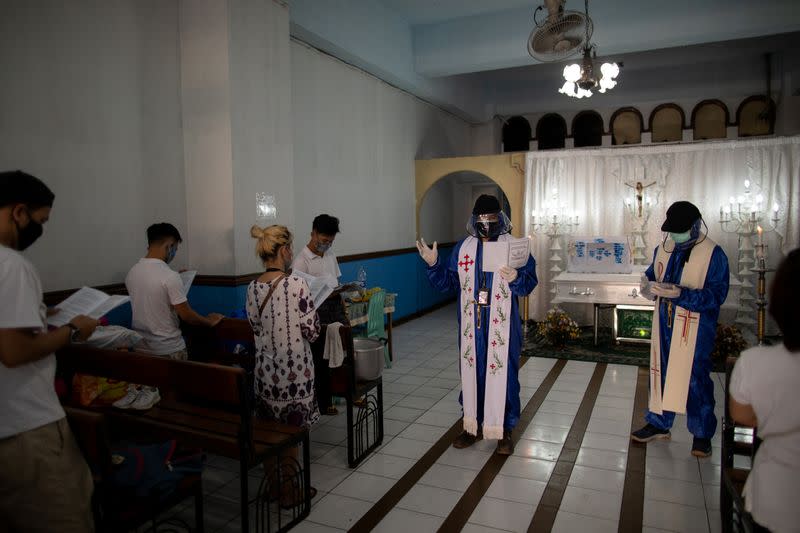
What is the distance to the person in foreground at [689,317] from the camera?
375 cm

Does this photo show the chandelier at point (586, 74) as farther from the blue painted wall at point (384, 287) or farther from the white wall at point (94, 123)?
the white wall at point (94, 123)

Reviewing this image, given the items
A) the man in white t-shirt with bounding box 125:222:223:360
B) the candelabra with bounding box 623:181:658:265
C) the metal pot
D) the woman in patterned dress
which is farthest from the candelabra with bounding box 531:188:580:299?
the man in white t-shirt with bounding box 125:222:223:360

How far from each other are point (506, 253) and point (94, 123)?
3.49 meters

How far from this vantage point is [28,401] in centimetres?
186

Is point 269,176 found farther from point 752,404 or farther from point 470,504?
point 752,404

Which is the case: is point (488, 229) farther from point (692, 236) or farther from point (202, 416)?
point (202, 416)

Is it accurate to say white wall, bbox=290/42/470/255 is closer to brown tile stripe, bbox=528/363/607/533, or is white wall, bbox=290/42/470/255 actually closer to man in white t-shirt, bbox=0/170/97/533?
brown tile stripe, bbox=528/363/607/533

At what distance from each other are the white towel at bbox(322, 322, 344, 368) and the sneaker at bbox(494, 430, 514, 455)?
130 cm

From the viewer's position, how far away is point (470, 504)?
10.7ft

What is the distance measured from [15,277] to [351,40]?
6016mm

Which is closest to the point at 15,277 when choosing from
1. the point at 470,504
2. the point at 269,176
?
the point at 470,504

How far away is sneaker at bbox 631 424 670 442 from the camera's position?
414 cm

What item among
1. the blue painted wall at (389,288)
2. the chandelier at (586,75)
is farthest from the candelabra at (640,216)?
the blue painted wall at (389,288)

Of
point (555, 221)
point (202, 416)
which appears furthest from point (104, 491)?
point (555, 221)
